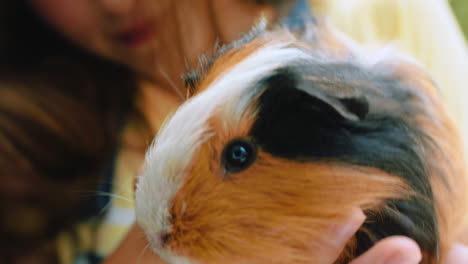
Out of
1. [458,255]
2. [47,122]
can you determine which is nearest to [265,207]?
[458,255]

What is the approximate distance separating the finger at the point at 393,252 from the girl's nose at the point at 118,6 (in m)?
0.56

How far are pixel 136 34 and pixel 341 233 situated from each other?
563 mm

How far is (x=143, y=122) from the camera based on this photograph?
2.76 feet

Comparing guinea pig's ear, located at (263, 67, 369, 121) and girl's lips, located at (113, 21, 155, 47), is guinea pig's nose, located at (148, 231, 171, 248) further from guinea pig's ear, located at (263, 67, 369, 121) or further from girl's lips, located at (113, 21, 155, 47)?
girl's lips, located at (113, 21, 155, 47)

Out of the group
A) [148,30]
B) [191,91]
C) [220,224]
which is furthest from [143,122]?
[220,224]

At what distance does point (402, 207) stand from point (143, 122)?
1.90 ft

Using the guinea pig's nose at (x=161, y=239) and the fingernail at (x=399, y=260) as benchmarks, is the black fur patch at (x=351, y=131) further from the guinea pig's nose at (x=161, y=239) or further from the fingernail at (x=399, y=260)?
the guinea pig's nose at (x=161, y=239)

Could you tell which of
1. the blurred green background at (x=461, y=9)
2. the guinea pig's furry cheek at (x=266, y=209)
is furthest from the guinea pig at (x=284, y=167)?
the blurred green background at (x=461, y=9)

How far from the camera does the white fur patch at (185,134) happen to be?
386mm

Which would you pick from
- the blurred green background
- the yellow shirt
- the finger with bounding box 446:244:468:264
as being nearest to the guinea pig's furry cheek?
the finger with bounding box 446:244:468:264

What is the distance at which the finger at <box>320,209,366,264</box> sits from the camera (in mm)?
373

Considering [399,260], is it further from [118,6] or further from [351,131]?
[118,6]

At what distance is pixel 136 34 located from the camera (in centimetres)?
77

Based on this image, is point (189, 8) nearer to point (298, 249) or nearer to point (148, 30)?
point (148, 30)
